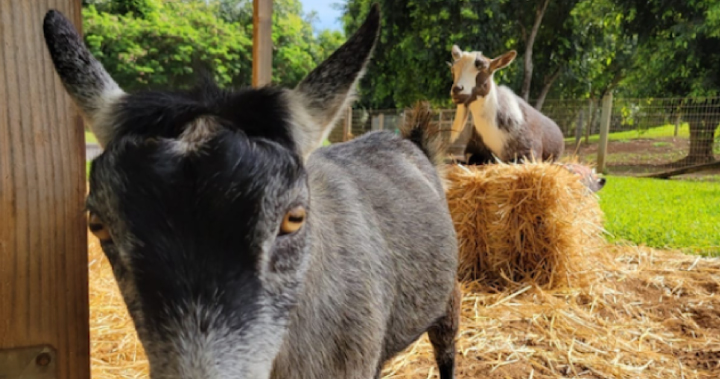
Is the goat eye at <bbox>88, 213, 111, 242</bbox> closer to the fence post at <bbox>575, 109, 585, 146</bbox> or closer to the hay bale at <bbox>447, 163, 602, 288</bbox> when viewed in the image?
the hay bale at <bbox>447, 163, 602, 288</bbox>

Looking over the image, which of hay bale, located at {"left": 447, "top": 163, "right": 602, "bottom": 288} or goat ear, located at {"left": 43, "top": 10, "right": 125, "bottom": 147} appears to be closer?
goat ear, located at {"left": 43, "top": 10, "right": 125, "bottom": 147}

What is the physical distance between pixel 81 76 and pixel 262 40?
224 cm

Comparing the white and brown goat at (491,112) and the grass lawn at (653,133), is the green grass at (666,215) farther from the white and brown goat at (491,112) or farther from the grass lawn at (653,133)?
the grass lawn at (653,133)

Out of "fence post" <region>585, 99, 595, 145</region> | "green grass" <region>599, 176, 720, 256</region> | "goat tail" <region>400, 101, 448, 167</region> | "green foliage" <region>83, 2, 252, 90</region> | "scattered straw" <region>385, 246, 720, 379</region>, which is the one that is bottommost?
"scattered straw" <region>385, 246, 720, 379</region>

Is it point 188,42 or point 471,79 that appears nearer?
point 471,79

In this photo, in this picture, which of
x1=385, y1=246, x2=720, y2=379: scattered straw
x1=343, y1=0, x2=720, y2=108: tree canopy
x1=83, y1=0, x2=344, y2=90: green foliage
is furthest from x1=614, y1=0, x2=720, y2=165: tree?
x1=83, y1=0, x2=344, y2=90: green foliage

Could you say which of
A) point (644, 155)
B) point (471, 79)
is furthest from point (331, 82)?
point (644, 155)

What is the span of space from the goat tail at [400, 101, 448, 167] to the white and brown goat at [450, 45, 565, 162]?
2559 millimetres

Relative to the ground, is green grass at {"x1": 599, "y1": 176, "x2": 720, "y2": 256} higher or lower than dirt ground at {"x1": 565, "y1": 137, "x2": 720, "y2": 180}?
lower

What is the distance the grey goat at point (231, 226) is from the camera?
120 cm

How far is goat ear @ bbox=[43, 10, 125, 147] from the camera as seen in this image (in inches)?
53.7

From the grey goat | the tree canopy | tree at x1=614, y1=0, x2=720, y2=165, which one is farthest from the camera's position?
the tree canopy

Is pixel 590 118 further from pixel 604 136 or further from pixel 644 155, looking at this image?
pixel 604 136

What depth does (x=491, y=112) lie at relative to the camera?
21.2 feet
